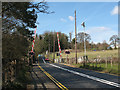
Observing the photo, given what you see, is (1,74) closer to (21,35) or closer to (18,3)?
(21,35)

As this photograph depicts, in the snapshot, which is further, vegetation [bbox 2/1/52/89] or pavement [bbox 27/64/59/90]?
vegetation [bbox 2/1/52/89]

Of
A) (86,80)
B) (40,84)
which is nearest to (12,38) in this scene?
(40,84)

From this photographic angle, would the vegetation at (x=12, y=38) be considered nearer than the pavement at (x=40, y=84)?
No

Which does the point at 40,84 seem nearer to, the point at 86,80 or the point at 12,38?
the point at 12,38

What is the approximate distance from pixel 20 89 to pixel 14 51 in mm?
1889

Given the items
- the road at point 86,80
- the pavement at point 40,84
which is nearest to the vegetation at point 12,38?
the pavement at point 40,84

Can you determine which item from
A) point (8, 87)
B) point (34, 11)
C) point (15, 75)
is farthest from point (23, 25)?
point (8, 87)

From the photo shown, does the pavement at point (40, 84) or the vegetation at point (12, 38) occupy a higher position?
the vegetation at point (12, 38)

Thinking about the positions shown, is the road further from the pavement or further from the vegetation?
the vegetation

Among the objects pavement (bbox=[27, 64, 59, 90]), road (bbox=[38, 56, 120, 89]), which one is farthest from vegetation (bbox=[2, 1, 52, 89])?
road (bbox=[38, 56, 120, 89])

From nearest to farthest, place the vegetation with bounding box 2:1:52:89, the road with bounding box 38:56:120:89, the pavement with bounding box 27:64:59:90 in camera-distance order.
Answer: the pavement with bounding box 27:64:59:90 < the vegetation with bounding box 2:1:52:89 < the road with bounding box 38:56:120:89

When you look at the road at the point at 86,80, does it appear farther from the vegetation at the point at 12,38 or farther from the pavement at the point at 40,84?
the vegetation at the point at 12,38

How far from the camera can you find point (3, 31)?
773 centimetres

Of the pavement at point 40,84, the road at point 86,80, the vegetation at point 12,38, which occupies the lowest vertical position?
the road at point 86,80
